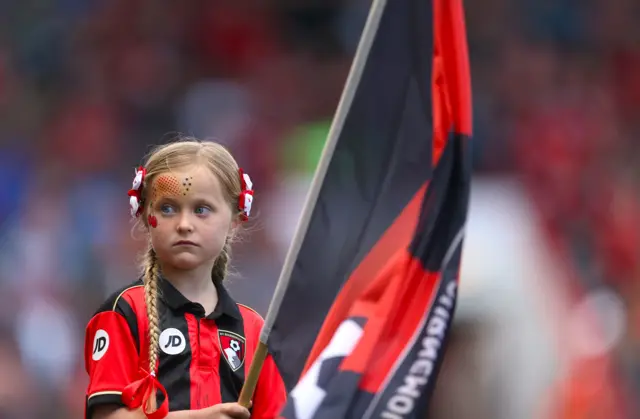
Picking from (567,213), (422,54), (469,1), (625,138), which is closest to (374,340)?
(422,54)

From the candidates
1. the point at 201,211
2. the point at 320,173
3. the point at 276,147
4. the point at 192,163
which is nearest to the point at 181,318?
the point at 201,211

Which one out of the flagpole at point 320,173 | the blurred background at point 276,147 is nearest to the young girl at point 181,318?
the flagpole at point 320,173

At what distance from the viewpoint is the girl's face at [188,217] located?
13.0 ft

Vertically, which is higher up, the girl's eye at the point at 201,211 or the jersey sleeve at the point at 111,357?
the girl's eye at the point at 201,211

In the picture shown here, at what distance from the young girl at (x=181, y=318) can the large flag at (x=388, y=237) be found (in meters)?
0.18

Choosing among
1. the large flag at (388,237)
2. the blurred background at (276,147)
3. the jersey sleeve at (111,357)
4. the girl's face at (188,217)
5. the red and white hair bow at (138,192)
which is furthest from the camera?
the blurred background at (276,147)

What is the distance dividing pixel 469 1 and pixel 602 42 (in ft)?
3.28

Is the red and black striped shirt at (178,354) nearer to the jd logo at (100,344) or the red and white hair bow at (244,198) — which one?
the jd logo at (100,344)

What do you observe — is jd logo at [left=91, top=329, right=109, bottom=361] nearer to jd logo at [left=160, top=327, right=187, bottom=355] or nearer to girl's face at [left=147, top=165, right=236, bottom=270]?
jd logo at [left=160, top=327, right=187, bottom=355]

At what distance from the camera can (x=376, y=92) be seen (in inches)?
155

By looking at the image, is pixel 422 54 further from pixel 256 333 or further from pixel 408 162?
pixel 256 333

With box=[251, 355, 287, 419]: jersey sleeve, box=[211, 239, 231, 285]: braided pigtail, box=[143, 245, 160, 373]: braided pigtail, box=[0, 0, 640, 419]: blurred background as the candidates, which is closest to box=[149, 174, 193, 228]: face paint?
box=[143, 245, 160, 373]: braided pigtail

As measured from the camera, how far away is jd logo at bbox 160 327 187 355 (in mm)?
3912

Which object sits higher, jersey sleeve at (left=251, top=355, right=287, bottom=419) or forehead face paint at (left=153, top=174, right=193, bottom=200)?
forehead face paint at (left=153, top=174, right=193, bottom=200)
